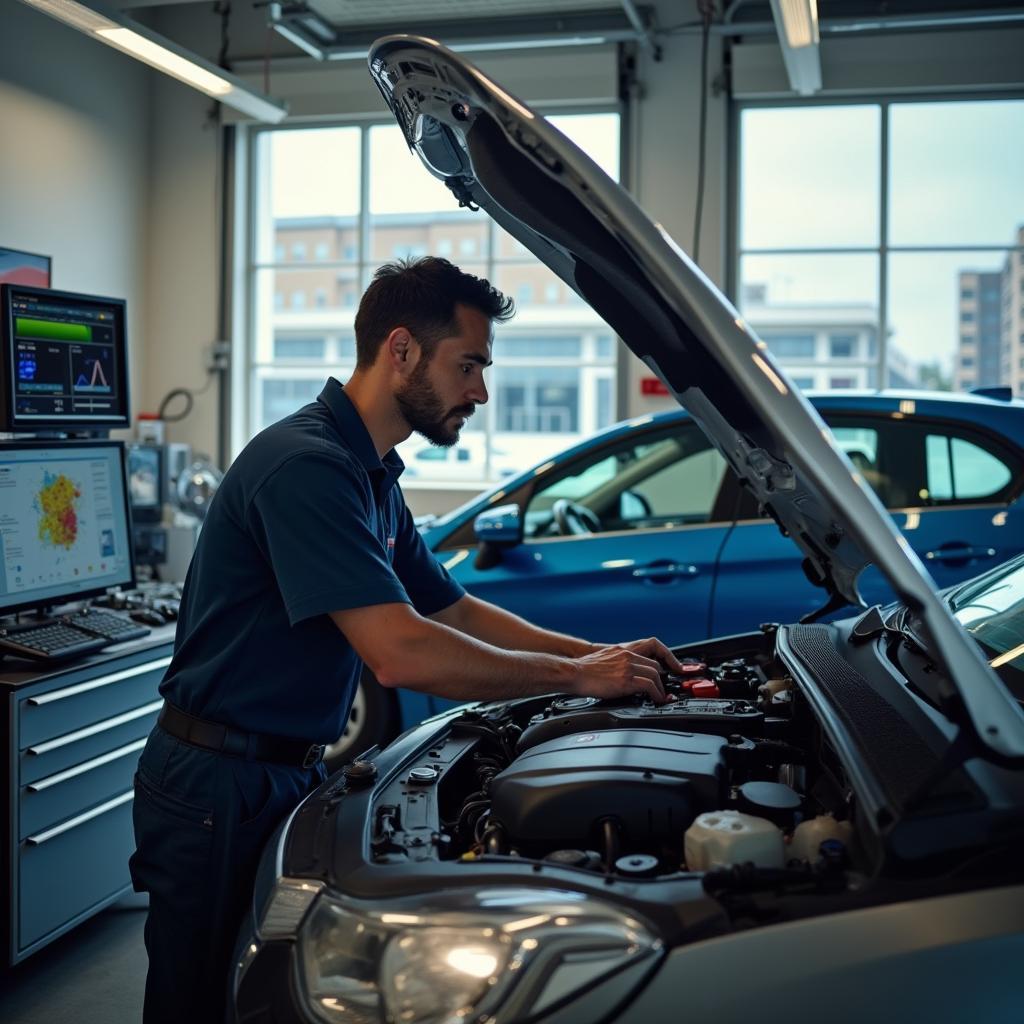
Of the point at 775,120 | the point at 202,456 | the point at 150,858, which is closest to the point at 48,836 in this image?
the point at 150,858

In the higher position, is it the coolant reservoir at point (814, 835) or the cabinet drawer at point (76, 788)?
the coolant reservoir at point (814, 835)

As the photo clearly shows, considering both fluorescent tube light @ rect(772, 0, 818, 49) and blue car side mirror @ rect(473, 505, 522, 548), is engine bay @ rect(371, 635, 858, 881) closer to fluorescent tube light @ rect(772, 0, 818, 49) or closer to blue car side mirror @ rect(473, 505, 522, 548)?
blue car side mirror @ rect(473, 505, 522, 548)

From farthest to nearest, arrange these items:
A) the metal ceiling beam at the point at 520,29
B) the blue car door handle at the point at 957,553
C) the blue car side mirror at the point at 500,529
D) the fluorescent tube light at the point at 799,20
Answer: the metal ceiling beam at the point at 520,29 < the fluorescent tube light at the point at 799,20 < the blue car side mirror at the point at 500,529 < the blue car door handle at the point at 957,553

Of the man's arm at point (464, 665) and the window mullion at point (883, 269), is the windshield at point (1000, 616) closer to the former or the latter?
the man's arm at point (464, 665)

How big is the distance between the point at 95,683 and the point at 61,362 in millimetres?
958

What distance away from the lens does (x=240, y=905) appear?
175 centimetres

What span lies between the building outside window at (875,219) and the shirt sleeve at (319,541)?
6.35m

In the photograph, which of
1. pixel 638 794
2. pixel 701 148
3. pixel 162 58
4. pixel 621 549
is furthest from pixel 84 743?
pixel 701 148

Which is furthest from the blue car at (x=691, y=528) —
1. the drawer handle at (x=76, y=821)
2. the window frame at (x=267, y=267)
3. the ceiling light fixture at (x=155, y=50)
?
the window frame at (x=267, y=267)

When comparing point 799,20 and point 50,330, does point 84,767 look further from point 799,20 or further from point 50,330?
point 799,20

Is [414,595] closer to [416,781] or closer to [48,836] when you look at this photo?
[416,781]

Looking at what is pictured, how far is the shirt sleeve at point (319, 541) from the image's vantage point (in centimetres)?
160

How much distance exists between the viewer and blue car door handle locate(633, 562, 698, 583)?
3754 millimetres

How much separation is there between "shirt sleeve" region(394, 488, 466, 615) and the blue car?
5.14 feet
